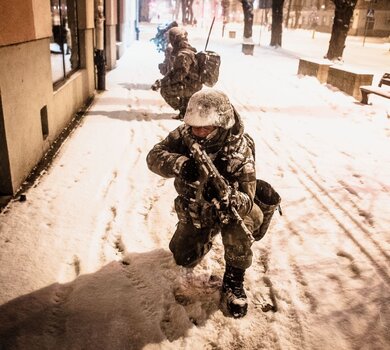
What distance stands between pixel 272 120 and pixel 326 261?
186 inches

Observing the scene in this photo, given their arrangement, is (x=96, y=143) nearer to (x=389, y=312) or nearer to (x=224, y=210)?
(x=224, y=210)

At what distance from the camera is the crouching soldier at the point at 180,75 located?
6434 mm

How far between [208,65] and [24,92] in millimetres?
3201

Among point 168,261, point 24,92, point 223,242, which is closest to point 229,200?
point 223,242

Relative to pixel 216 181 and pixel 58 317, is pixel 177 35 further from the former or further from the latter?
pixel 58 317

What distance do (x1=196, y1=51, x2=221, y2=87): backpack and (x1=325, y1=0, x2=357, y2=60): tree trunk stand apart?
9.68 metres

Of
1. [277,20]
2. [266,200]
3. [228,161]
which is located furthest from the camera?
[277,20]

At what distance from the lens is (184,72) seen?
643 cm

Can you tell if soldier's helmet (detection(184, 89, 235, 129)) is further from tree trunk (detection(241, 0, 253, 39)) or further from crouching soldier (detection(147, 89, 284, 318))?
tree trunk (detection(241, 0, 253, 39))

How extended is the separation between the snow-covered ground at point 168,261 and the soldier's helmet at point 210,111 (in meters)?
1.34

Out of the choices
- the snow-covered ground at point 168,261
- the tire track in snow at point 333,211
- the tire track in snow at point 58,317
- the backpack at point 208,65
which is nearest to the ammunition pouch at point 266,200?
the snow-covered ground at point 168,261

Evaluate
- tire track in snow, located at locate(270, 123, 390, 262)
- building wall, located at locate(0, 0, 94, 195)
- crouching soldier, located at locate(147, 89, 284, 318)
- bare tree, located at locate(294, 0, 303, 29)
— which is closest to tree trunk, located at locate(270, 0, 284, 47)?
tire track in snow, located at locate(270, 123, 390, 262)

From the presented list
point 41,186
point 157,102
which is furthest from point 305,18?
point 41,186

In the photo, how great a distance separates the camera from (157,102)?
28.8 ft
